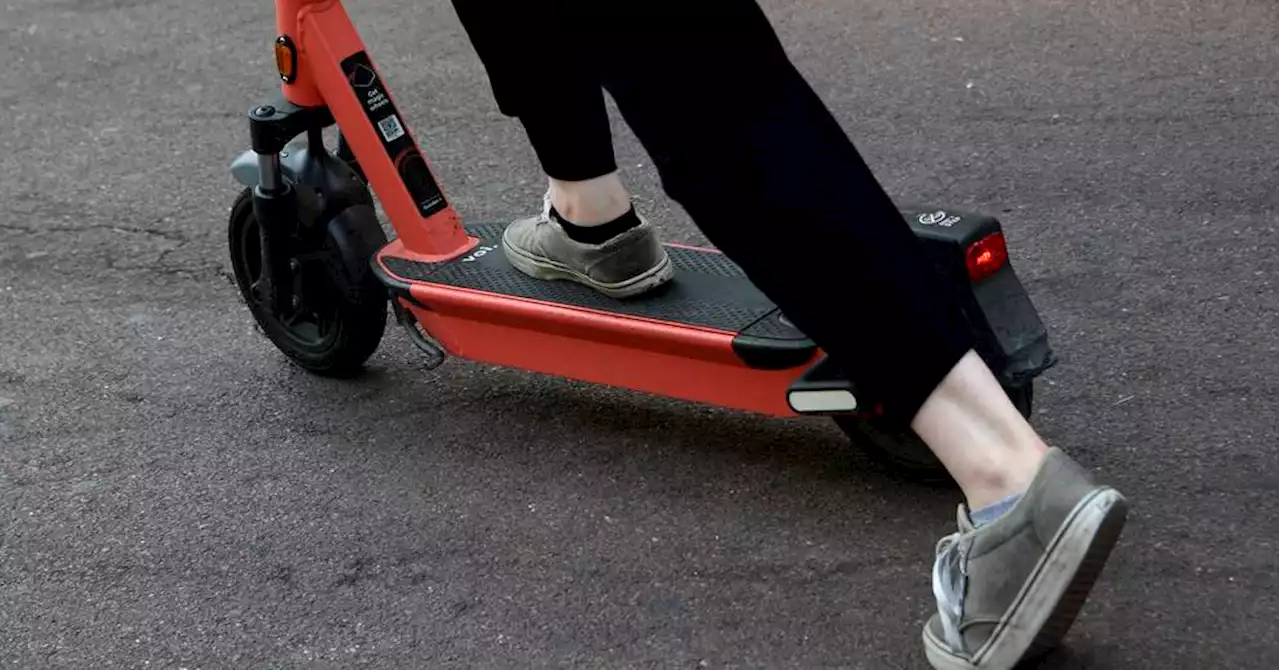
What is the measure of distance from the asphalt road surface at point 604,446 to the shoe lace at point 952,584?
16cm

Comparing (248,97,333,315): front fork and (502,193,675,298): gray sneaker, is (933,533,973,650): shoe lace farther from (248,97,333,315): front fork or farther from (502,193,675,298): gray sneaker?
(248,97,333,315): front fork

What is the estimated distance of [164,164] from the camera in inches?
190

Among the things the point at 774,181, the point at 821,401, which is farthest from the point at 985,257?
the point at 774,181

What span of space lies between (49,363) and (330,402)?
0.72 m

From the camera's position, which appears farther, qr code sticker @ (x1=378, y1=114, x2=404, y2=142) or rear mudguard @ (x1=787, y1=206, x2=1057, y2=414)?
qr code sticker @ (x1=378, y1=114, x2=404, y2=142)

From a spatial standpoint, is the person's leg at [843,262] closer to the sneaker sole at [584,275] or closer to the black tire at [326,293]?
the sneaker sole at [584,275]

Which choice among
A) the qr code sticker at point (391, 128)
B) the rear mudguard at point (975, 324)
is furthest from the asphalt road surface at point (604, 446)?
the qr code sticker at point (391, 128)

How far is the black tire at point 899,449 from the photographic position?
2.77 meters

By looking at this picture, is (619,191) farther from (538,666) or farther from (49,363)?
(49,363)

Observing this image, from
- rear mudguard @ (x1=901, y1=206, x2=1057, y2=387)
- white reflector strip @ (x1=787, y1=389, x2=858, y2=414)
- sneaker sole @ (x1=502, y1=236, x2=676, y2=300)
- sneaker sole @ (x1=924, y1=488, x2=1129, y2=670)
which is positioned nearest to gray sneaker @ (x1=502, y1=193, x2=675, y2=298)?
sneaker sole @ (x1=502, y1=236, x2=676, y2=300)

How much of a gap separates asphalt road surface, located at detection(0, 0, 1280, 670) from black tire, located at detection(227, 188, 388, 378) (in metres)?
0.09

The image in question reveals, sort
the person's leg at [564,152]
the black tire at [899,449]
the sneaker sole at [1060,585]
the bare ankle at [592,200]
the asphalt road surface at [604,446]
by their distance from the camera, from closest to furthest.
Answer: the sneaker sole at [1060,585]
the asphalt road surface at [604,446]
the black tire at [899,449]
the person's leg at [564,152]
the bare ankle at [592,200]

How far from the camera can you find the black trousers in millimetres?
2109

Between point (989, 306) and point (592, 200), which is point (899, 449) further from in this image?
point (592, 200)
